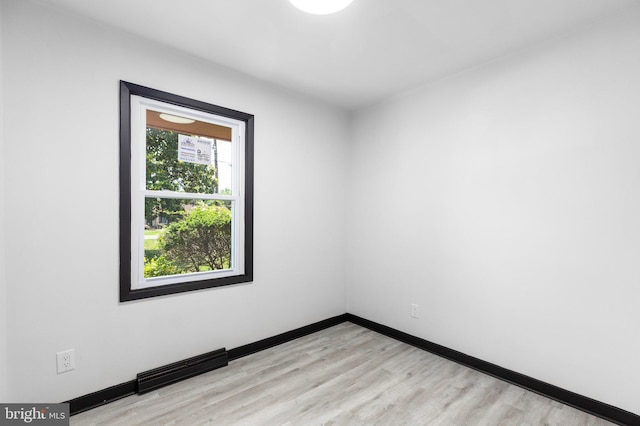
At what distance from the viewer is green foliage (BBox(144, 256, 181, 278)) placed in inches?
92.6

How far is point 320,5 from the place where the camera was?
1.78 meters

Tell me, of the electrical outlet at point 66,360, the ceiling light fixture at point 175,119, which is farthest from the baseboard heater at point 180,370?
the ceiling light fixture at point 175,119

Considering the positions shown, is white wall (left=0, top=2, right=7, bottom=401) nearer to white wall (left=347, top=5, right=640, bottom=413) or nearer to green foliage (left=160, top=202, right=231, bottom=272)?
green foliage (left=160, top=202, right=231, bottom=272)

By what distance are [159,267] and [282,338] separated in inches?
53.7

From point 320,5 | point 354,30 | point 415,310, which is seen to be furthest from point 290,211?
point 320,5

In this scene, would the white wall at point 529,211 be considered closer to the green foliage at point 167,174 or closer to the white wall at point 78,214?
the white wall at point 78,214

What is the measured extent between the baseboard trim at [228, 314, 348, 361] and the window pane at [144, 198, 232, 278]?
2.49 feet

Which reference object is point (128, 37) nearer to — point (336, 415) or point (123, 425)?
point (123, 425)

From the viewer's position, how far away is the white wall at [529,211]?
6.26ft

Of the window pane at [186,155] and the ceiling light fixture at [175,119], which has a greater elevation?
the ceiling light fixture at [175,119]

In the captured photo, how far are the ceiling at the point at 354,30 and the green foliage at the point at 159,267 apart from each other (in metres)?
1.65

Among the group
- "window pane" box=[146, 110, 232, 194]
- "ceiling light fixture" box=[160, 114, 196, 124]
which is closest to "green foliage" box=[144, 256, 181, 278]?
"window pane" box=[146, 110, 232, 194]

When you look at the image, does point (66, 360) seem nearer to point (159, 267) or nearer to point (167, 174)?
point (159, 267)

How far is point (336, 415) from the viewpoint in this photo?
1959mm
